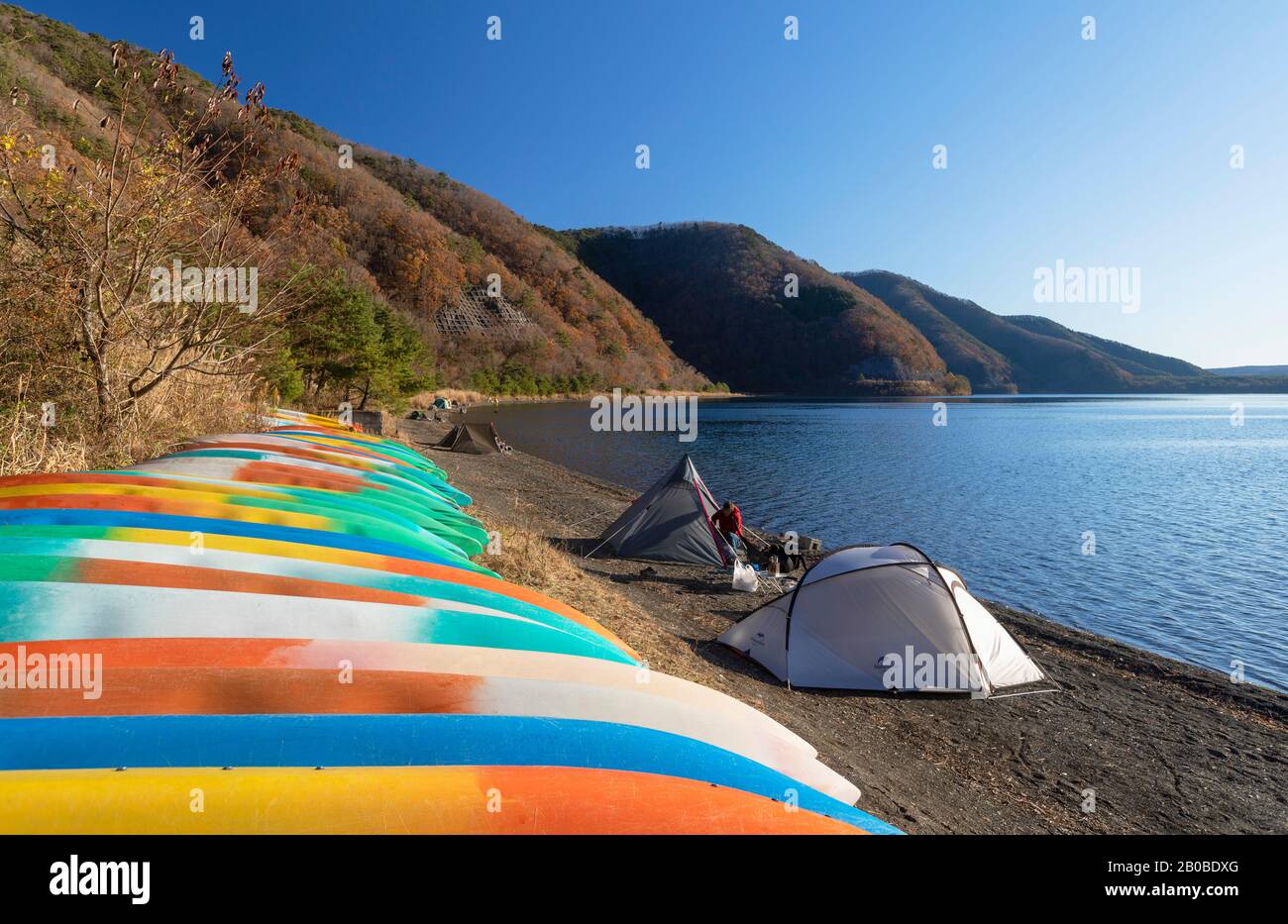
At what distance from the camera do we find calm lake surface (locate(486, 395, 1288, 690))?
11461 millimetres

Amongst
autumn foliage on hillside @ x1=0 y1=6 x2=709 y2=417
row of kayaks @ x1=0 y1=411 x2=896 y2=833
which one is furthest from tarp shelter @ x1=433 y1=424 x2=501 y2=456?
row of kayaks @ x1=0 y1=411 x2=896 y2=833

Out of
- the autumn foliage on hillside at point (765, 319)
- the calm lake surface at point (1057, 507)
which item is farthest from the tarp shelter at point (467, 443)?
the autumn foliage on hillside at point (765, 319)

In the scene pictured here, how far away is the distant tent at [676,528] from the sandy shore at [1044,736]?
6.27 ft

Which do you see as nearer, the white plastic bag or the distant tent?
the white plastic bag

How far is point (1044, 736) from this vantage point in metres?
6.52

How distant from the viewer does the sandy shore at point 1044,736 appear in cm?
526

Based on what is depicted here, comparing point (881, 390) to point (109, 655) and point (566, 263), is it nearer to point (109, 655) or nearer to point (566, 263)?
point (566, 263)

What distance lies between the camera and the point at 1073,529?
17.7m

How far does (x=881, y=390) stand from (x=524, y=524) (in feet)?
379

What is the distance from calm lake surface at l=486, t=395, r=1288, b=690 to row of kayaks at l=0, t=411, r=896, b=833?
10360mm

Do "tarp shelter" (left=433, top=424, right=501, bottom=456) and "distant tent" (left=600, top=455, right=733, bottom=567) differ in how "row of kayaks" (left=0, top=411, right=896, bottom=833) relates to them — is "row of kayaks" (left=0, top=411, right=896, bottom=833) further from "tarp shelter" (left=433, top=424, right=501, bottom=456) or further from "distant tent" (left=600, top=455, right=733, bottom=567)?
"tarp shelter" (left=433, top=424, right=501, bottom=456)

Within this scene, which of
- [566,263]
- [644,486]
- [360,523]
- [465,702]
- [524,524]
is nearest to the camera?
[465,702]
